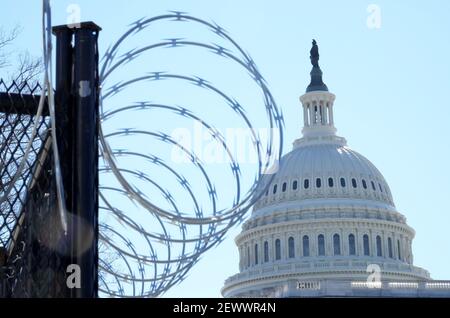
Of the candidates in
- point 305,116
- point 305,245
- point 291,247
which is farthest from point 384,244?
point 305,116

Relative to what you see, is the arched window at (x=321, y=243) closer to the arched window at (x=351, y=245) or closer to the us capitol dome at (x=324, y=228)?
the us capitol dome at (x=324, y=228)

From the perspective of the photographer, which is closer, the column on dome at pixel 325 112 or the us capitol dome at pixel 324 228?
the us capitol dome at pixel 324 228

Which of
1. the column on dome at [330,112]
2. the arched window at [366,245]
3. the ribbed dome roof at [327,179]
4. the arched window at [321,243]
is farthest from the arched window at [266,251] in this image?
the column on dome at [330,112]

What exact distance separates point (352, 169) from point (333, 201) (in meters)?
5.94

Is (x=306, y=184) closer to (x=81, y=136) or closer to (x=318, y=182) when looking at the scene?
(x=318, y=182)

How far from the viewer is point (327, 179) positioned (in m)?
158

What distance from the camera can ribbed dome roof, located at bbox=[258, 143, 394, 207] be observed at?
157 m

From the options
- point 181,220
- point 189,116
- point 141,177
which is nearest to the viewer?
point 181,220

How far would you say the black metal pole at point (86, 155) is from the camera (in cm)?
1494

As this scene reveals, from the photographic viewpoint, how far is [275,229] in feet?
511

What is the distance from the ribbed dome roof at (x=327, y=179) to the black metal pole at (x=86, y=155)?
458 ft
